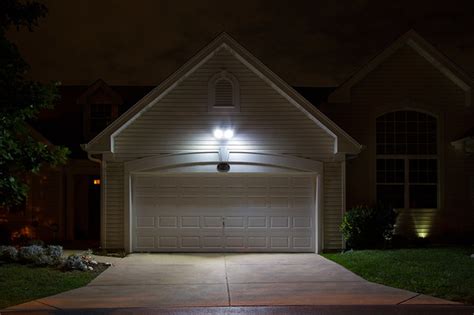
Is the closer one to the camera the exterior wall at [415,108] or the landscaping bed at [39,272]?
the landscaping bed at [39,272]

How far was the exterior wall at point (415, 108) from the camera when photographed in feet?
62.8

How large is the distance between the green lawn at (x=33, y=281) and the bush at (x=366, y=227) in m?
7.12

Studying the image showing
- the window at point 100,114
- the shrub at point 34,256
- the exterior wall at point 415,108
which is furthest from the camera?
the window at point 100,114

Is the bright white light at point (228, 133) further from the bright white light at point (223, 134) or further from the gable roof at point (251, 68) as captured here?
the gable roof at point (251, 68)

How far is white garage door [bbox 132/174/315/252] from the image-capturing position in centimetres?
1670

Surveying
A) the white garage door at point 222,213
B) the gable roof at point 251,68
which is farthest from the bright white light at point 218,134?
the gable roof at point 251,68

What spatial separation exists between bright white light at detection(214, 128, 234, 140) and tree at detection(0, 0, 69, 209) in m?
5.12

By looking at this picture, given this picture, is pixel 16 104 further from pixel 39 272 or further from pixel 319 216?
pixel 319 216

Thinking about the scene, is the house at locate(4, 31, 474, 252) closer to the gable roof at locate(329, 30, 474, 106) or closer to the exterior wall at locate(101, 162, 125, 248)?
the exterior wall at locate(101, 162, 125, 248)

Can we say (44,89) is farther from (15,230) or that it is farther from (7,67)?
(15,230)

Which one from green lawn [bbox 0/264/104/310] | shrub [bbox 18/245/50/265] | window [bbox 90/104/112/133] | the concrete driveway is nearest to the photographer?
the concrete driveway

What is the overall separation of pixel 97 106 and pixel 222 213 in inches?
285

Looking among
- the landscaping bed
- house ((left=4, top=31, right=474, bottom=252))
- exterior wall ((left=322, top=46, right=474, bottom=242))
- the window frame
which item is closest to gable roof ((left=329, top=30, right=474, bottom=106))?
exterior wall ((left=322, top=46, right=474, bottom=242))

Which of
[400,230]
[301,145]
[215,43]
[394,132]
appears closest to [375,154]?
[394,132]
